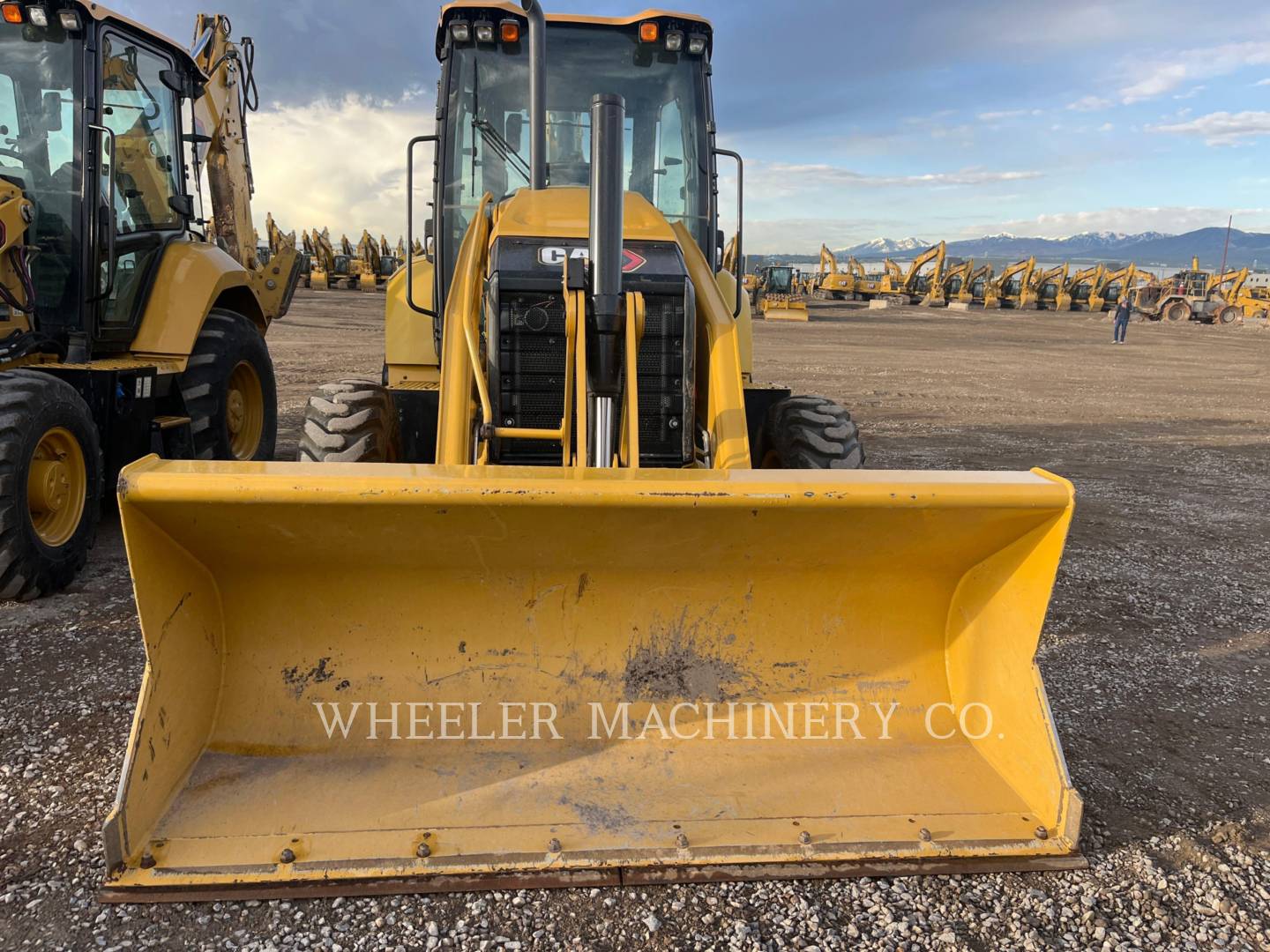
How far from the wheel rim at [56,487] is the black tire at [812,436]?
352 centimetres

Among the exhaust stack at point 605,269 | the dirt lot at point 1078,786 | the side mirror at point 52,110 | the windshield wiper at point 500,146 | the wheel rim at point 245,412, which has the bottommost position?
the dirt lot at point 1078,786

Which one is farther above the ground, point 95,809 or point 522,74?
point 522,74

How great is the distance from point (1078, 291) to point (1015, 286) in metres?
3.15

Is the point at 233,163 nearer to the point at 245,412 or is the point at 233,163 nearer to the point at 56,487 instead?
the point at 245,412

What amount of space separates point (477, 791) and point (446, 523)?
0.76m

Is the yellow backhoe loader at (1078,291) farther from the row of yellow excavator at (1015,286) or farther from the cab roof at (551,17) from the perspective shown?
the cab roof at (551,17)

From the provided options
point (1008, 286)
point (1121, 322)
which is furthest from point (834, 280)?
point (1121, 322)

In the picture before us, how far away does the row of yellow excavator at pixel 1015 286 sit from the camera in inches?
1688

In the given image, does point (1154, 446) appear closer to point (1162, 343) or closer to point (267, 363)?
point (267, 363)

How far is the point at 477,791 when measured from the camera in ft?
8.04

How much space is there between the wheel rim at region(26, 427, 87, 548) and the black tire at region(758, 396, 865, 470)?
3520mm

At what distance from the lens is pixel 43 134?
495cm

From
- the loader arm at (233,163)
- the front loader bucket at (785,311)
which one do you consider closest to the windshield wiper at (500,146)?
the loader arm at (233,163)

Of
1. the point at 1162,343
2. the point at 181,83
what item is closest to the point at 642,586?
the point at 181,83
